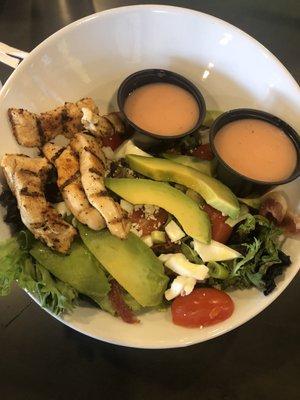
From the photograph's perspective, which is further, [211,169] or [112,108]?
A: [112,108]

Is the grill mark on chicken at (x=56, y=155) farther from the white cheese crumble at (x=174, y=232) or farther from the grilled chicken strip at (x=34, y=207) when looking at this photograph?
the white cheese crumble at (x=174, y=232)

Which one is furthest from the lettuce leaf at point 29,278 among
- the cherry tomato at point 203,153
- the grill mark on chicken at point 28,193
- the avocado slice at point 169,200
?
the cherry tomato at point 203,153

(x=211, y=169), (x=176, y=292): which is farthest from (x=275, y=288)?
(x=211, y=169)

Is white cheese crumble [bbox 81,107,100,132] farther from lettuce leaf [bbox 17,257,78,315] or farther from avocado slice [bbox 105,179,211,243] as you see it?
lettuce leaf [bbox 17,257,78,315]

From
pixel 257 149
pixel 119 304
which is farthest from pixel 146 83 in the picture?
pixel 119 304

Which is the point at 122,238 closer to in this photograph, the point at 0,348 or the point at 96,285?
the point at 96,285

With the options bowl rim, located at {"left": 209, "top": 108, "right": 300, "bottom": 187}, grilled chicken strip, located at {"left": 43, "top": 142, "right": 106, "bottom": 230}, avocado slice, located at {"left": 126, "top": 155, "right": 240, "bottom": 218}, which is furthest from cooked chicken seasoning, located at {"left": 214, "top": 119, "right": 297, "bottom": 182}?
grilled chicken strip, located at {"left": 43, "top": 142, "right": 106, "bottom": 230}

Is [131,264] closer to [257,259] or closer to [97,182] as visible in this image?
[97,182]
